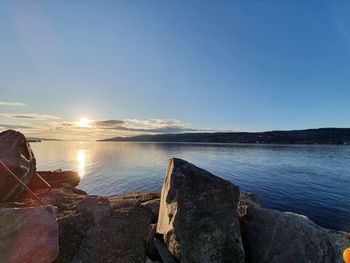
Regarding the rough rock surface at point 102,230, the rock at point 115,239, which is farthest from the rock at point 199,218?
the rough rock surface at point 102,230

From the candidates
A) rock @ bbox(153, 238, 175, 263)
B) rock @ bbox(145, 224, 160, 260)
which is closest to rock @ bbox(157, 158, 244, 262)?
rock @ bbox(153, 238, 175, 263)

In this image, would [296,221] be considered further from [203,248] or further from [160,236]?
[160,236]

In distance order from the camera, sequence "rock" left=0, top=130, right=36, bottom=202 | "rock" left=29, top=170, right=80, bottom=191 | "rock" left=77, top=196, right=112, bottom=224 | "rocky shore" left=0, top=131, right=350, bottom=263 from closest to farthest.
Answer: "rocky shore" left=0, top=131, right=350, bottom=263 < "rock" left=77, top=196, right=112, bottom=224 < "rock" left=0, top=130, right=36, bottom=202 < "rock" left=29, top=170, right=80, bottom=191

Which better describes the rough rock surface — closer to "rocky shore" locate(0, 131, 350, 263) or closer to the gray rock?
"rocky shore" locate(0, 131, 350, 263)

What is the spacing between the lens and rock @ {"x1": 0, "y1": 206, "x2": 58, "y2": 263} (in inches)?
398

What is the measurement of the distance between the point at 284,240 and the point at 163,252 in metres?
5.35

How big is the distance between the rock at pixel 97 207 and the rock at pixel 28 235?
3140 mm

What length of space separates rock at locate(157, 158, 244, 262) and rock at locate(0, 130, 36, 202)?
9.80 metres

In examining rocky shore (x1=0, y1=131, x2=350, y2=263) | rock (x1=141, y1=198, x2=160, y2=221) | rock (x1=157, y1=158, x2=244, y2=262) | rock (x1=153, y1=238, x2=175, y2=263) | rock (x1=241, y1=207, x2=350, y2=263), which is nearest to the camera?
rock (x1=157, y1=158, x2=244, y2=262)

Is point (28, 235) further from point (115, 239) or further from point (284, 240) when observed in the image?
point (284, 240)

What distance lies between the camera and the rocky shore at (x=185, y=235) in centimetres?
1023

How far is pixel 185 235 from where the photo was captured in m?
10.3

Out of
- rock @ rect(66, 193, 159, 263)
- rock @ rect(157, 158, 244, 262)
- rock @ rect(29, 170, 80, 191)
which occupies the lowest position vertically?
rock @ rect(29, 170, 80, 191)

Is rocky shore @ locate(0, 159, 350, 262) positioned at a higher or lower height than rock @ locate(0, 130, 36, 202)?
lower
